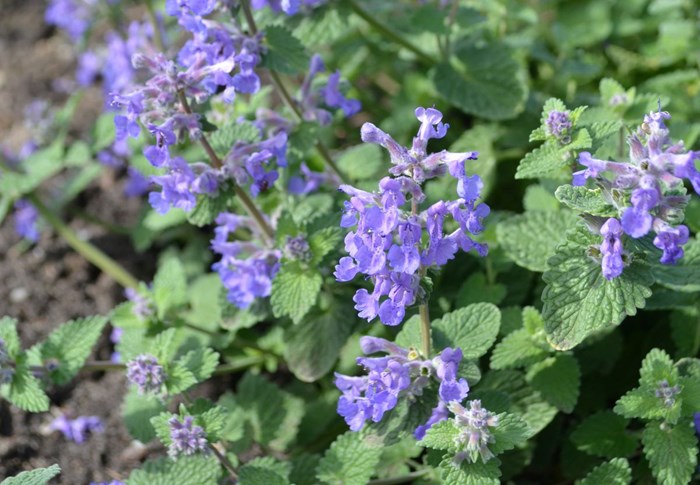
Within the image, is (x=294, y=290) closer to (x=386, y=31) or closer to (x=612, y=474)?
(x=612, y=474)

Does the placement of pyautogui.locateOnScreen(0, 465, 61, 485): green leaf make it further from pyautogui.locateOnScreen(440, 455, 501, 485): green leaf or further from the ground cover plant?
pyautogui.locateOnScreen(440, 455, 501, 485): green leaf

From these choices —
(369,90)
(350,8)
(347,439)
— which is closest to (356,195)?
(347,439)

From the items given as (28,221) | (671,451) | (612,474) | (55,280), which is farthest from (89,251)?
(671,451)

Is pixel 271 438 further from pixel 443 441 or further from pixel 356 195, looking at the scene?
pixel 356 195

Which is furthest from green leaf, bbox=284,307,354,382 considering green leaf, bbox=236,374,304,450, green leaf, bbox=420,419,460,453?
green leaf, bbox=420,419,460,453

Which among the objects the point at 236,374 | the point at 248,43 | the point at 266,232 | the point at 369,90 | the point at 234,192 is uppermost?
the point at 248,43

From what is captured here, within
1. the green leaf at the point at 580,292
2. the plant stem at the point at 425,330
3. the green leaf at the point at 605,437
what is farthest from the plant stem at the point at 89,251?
the green leaf at the point at 580,292
